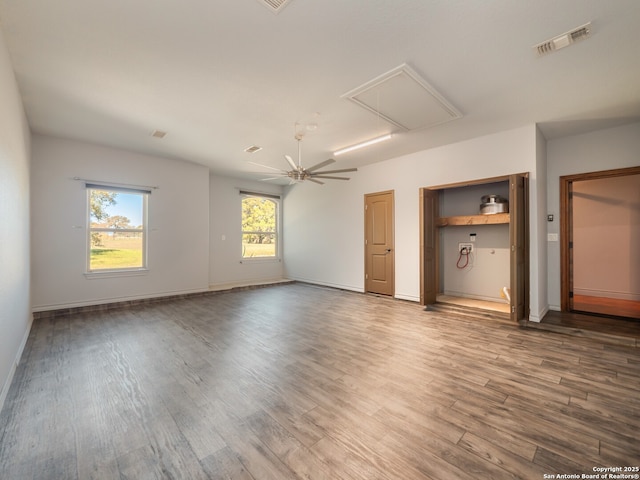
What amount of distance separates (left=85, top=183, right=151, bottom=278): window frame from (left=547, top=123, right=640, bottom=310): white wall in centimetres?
755

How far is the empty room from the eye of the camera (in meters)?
1.74

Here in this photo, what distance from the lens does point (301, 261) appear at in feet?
25.5

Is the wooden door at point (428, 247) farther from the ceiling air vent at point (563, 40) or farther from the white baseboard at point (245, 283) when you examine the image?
the white baseboard at point (245, 283)

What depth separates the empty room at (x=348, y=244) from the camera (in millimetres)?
1739

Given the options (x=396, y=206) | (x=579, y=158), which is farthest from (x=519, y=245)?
(x=396, y=206)

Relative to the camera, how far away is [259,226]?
7.96 meters

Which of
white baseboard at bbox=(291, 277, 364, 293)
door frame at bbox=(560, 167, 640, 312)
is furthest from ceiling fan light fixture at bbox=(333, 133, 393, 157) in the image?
white baseboard at bbox=(291, 277, 364, 293)

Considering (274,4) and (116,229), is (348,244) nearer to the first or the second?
(116,229)

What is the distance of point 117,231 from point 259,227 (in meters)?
3.52

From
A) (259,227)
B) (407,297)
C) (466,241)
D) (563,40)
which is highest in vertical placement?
(563,40)

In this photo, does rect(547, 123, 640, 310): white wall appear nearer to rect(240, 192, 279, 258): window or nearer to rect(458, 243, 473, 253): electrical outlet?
rect(458, 243, 473, 253): electrical outlet

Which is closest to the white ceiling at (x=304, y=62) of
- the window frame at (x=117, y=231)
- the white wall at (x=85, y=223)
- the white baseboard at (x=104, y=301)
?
the white wall at (x=85, y=223)

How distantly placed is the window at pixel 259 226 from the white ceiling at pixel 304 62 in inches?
141

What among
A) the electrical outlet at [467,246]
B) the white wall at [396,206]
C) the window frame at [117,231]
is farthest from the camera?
the electrical outlet at [467,246]
